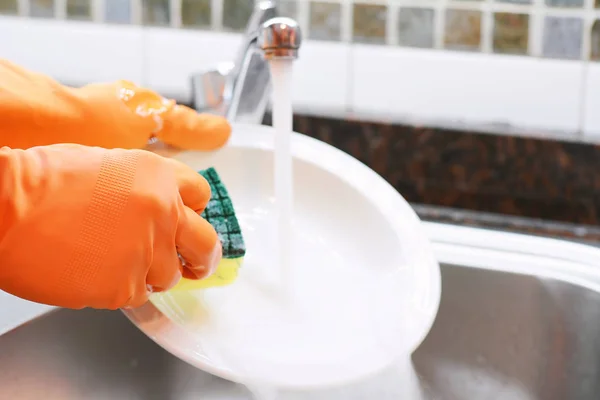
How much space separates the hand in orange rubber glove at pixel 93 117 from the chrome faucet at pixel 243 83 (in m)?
0.06

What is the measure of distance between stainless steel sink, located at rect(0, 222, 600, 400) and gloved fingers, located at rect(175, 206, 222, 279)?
17 cm

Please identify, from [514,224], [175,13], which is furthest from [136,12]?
[514,224]

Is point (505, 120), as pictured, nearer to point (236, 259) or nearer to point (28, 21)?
point (236, 259)

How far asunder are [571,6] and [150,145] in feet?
1.59

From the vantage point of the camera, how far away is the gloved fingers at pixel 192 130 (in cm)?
49

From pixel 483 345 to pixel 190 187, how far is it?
345 millimetres

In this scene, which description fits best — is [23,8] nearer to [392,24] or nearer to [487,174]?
[392,24]

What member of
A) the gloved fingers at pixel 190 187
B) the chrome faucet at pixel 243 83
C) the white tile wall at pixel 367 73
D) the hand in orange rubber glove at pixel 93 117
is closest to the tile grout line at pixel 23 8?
the white tile wall at pixel 367 73

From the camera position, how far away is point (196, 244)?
0.34 metres

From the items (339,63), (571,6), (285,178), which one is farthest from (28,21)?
(571,6)

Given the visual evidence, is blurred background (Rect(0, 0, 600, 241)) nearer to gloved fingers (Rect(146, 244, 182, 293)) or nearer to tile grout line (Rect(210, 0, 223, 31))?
tile grout line (Rect(210, 0, 223, 31))

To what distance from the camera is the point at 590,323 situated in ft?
1.81

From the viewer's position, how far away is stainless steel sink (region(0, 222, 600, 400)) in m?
0.52

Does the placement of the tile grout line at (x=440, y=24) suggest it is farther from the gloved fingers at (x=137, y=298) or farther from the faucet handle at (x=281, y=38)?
the gloved fingers at (x=137, y=298)
